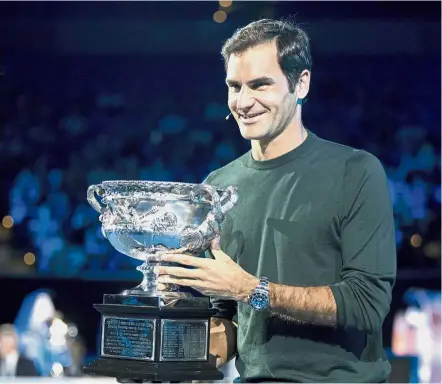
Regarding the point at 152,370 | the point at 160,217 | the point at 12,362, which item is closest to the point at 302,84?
the point at 160,217

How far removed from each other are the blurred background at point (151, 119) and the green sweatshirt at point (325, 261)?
308 cm

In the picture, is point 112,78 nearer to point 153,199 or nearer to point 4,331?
point 4,331

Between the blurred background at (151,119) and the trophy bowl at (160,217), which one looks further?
the blurred background at (151,119)

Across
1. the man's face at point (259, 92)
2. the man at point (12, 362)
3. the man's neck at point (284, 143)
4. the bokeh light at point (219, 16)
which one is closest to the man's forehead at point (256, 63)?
the man's face at point (259, 92)

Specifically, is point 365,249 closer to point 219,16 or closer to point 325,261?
point 325,261

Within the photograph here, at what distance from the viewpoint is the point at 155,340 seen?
1552 mm

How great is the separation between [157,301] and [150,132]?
11.7ft

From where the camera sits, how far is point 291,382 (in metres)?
1.72

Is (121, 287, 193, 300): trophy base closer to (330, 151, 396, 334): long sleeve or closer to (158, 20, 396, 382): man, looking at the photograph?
(158, 20, 396, 382): man

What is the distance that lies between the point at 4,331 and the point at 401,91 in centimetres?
258

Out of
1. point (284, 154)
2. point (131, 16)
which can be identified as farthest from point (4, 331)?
point (284, 154)

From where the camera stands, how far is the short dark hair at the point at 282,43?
180cm

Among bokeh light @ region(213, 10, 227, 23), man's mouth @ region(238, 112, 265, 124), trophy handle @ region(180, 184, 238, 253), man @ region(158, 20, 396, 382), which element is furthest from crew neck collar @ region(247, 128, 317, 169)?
bokeh light @ region(213, 10, 227, 23)

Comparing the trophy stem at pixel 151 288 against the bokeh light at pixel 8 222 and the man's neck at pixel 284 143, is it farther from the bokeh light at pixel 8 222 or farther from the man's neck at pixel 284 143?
the bokeh light at pixel 8 222
